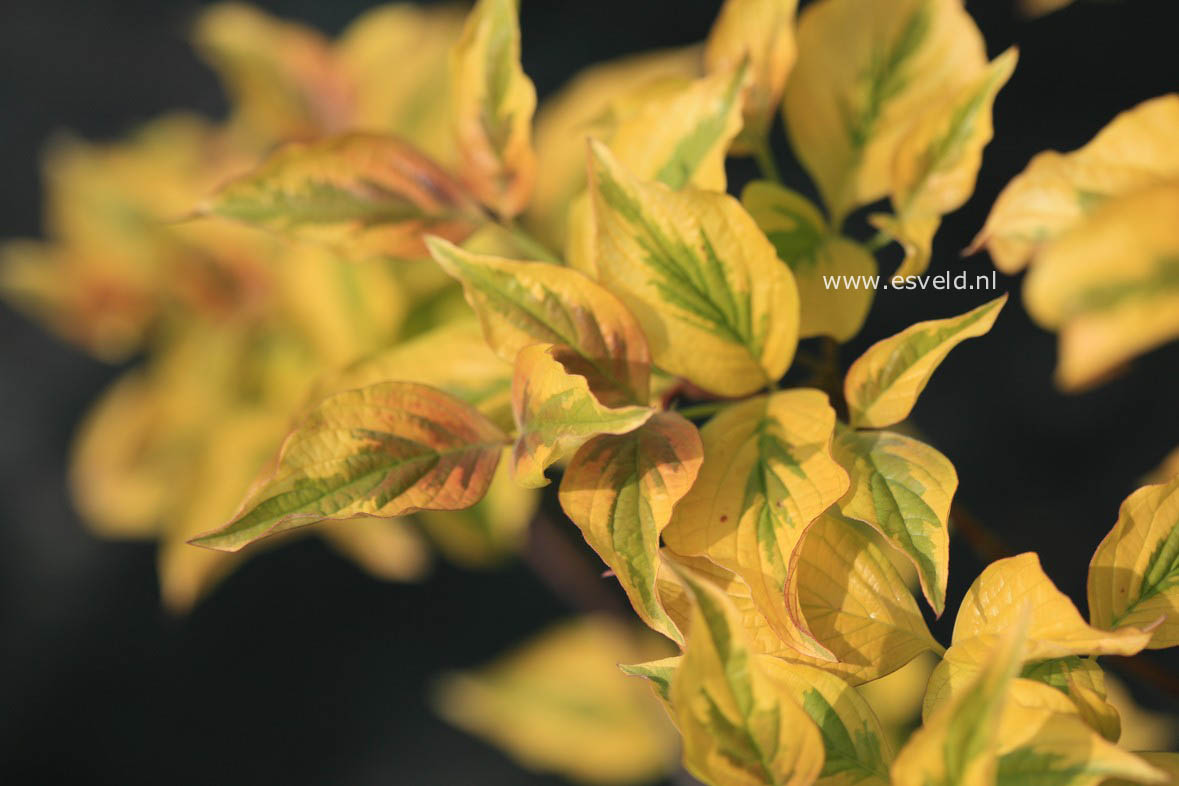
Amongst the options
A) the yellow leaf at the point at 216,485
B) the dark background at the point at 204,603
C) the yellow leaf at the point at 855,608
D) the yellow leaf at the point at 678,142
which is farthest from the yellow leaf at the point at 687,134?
the dark background at the point at 204,603

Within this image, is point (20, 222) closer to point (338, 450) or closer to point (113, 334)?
point (113, 334)

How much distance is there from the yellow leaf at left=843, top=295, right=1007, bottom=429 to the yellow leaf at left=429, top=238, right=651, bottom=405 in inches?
2.4

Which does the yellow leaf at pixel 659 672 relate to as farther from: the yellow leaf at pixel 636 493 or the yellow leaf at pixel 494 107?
the yellow leaf at pixel 494 107

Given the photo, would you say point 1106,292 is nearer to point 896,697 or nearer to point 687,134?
point 687,134

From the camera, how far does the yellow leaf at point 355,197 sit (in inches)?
13.2

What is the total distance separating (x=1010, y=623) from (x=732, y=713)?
7 cm

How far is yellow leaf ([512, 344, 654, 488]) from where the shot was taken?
244mm

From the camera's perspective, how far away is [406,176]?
1.16 ft

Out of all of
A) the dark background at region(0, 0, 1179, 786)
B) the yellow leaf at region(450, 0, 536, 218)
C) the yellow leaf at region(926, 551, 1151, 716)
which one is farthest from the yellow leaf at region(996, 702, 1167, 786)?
the dark background at region(0, 0, 1179, 786)

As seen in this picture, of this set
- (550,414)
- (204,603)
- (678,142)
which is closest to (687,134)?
(678,142)

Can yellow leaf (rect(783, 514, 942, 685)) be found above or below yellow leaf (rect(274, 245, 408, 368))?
above

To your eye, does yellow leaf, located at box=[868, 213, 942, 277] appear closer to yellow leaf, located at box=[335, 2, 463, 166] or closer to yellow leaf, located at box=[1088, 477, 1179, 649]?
yellow leaf, located at box=[1088, 477, 1179, 649]

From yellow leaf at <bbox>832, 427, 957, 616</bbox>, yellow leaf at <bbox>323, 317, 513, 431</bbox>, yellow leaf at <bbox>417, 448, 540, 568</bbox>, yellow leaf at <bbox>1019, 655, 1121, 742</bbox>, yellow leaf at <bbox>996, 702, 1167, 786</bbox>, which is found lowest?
yellow leaf at <bbox>417, 448, 540, 568</bbox>

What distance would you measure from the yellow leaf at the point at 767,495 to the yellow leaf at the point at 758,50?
4.1 inches
